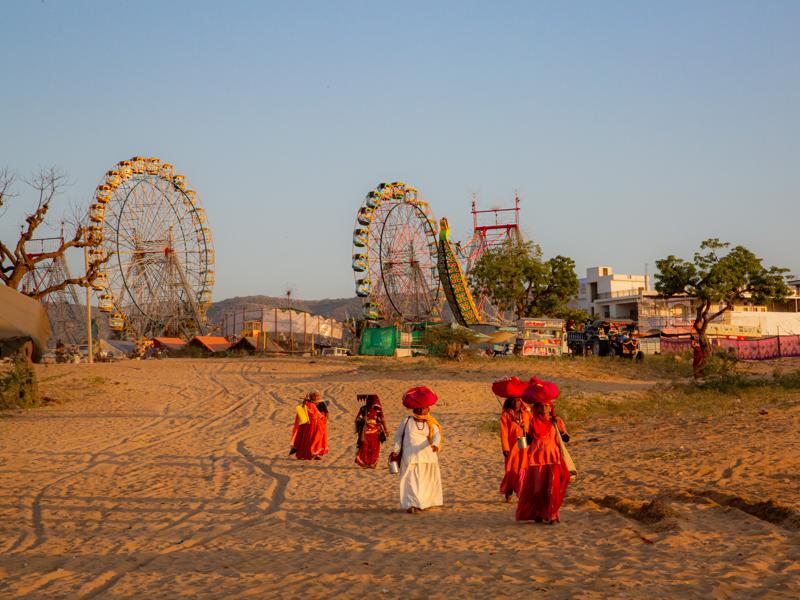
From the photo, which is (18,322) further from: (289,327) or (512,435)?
(289,327)

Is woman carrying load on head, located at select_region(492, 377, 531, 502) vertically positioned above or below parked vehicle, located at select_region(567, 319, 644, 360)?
below

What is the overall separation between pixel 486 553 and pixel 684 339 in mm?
46156

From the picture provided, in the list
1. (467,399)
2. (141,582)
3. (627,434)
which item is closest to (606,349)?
(467,399)

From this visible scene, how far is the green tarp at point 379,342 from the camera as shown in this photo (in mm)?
48531

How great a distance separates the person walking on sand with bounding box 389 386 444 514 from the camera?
10.2 m

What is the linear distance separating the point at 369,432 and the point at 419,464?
12.1ft

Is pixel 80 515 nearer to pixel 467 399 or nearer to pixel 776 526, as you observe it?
pixel 776 526

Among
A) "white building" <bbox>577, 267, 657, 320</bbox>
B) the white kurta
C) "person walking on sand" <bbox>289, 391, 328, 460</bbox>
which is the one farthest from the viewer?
"white building" <bbox>577, 267, 657, 320</bbox>

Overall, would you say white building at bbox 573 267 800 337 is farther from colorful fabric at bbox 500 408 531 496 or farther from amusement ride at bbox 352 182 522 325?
colorful fabric at bbox 500 408 531 496

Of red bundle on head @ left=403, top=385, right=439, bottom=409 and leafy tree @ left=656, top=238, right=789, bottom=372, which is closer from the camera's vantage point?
red bundle on head @ left=403, top=385, right=439, bottom=409

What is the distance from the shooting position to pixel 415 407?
34.0ft

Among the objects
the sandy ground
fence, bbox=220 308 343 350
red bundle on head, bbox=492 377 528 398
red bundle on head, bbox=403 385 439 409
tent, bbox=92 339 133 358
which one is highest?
fence, bbox=220 308 343 350

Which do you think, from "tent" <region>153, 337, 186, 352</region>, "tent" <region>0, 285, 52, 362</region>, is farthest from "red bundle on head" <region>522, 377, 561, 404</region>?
"tent" <region>153, 337, 186, 352</region>

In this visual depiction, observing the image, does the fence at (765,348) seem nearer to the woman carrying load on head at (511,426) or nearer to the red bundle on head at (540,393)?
the woman carrying load on head at (511,426)
